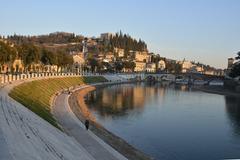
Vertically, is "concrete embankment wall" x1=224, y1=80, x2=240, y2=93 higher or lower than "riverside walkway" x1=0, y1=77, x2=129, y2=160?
lower

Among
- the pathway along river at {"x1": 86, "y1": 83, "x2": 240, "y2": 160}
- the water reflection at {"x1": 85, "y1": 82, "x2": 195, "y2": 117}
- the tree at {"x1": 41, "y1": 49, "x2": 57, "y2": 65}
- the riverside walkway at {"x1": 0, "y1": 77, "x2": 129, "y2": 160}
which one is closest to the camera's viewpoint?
the riverside walkway at {"x1": 0, "y1": 77, "x2": 129, "y2": 160}

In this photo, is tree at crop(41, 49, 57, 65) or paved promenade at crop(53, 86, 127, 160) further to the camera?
tree at crop(41, 49, 57, 65)

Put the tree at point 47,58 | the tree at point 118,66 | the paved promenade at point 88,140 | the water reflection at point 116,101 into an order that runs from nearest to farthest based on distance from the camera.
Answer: the paved promenade at point 88,140 < the water reflection at point 116,101 < the tree at point 47,58 < the tree at point 118,66

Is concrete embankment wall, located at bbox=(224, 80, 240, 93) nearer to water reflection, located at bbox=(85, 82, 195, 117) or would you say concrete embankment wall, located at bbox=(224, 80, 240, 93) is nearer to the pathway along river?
water reflection, located at bbox=(85, 82, 195, 117)

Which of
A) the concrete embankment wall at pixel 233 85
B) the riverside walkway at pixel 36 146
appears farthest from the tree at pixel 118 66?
the riverside walkway at pixel 36 146

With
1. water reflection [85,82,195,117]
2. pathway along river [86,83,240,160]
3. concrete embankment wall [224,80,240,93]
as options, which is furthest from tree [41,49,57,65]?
concrete embankment wall [224,80,240,93]

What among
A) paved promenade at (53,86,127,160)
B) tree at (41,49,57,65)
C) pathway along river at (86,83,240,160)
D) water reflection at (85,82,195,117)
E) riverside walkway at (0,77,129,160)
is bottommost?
water reflection at (85,82,195,117)

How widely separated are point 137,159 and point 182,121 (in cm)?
2352

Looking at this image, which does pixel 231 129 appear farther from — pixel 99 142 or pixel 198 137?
pixel 99 142

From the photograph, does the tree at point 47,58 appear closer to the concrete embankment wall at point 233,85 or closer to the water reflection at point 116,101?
the water reflection at point 116,101

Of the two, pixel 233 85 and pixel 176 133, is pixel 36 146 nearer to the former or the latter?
pixel 176 133

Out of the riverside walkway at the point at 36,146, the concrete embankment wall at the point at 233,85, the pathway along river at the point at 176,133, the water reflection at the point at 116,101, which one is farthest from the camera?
the concrete embankment wall at the point at 233,85

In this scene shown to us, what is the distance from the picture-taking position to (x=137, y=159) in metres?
24.7

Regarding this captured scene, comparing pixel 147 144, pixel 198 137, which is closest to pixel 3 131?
pixel 147 144
